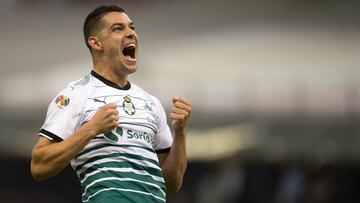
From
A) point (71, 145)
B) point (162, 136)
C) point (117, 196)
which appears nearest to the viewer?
point (71, 145)

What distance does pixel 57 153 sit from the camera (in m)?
4.66

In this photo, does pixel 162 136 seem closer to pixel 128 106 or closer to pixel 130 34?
A: pixel 128 106

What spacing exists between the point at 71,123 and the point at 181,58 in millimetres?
11792

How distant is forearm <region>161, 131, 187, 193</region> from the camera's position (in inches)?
207

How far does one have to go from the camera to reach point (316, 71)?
15.7 m

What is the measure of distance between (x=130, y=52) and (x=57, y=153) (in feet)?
2.68

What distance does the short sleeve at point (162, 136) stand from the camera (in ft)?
17.2

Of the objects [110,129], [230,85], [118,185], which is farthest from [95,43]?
[230,85]

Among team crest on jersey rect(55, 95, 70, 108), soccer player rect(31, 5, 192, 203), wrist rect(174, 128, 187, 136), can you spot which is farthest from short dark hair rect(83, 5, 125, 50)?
wrist rect(174, 128, 187, 136)

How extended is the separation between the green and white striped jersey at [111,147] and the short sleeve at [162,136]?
0.62 feet

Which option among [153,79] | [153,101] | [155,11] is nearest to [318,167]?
[153,79]

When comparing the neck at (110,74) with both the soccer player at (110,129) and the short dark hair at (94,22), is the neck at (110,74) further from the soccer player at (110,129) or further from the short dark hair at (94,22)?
the short dark hair at (94,22)

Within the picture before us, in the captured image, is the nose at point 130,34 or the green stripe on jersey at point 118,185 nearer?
the green stripe on jersey at point 118,185

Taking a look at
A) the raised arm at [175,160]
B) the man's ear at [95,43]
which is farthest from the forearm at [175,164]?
the man's ear at [95,43]
